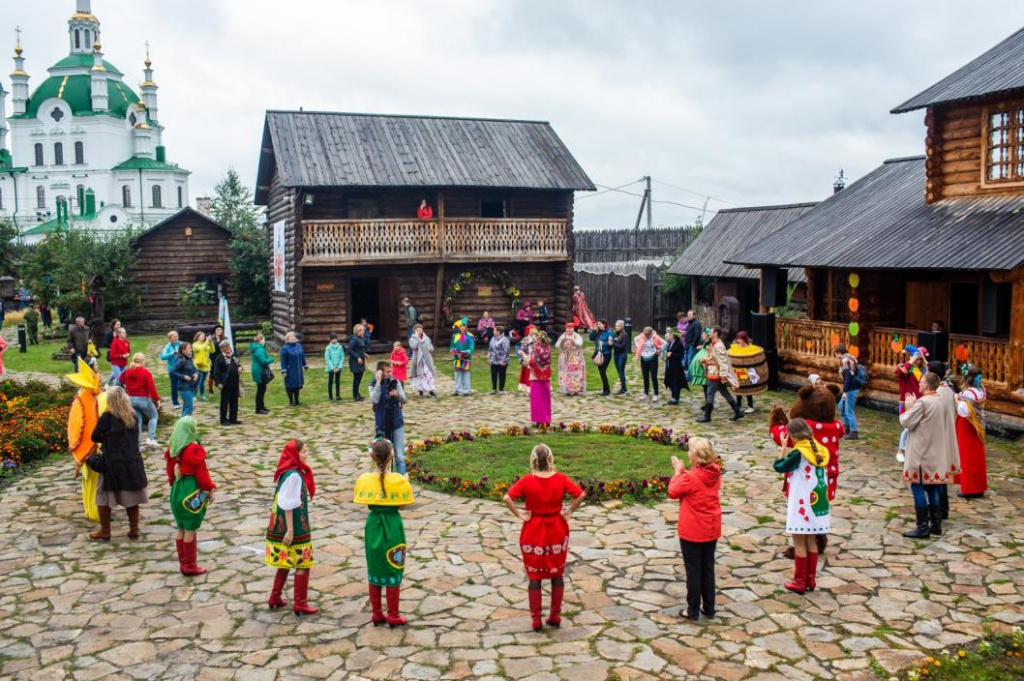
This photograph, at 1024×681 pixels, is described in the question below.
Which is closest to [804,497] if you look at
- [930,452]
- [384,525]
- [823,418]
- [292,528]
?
[823,418]

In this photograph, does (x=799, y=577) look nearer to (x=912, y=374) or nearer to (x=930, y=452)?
(x=930, y=452)

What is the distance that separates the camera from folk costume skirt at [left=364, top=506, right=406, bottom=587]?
7500mm

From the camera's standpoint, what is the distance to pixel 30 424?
14.8 meters

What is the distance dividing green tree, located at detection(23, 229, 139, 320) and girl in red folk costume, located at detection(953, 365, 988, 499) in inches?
1180

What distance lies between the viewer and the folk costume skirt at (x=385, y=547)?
24.6 feet

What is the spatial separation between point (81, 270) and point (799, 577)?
1248 inches

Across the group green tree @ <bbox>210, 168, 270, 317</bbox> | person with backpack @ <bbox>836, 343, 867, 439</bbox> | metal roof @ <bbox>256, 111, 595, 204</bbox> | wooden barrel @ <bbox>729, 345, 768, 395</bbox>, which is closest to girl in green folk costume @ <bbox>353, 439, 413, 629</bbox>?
person with backpack @ <bbox>836, 343, 867, 439</bbox>

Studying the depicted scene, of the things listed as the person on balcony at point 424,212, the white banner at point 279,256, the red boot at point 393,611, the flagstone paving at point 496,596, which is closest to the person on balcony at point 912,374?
the flagstone paving at point 496,596

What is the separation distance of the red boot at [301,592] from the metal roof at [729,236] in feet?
72.7

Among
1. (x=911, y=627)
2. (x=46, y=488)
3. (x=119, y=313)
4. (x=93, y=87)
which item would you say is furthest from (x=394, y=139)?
(x=93, y=87)

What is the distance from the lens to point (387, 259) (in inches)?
1083

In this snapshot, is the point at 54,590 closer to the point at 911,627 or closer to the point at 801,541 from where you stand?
the point at 801,541

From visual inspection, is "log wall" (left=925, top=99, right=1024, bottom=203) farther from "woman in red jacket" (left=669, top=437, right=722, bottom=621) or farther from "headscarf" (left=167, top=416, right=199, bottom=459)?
"headscarf" (left=167, top=416, right=199, bottom=459)

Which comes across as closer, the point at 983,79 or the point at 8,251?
the point at 983,79
